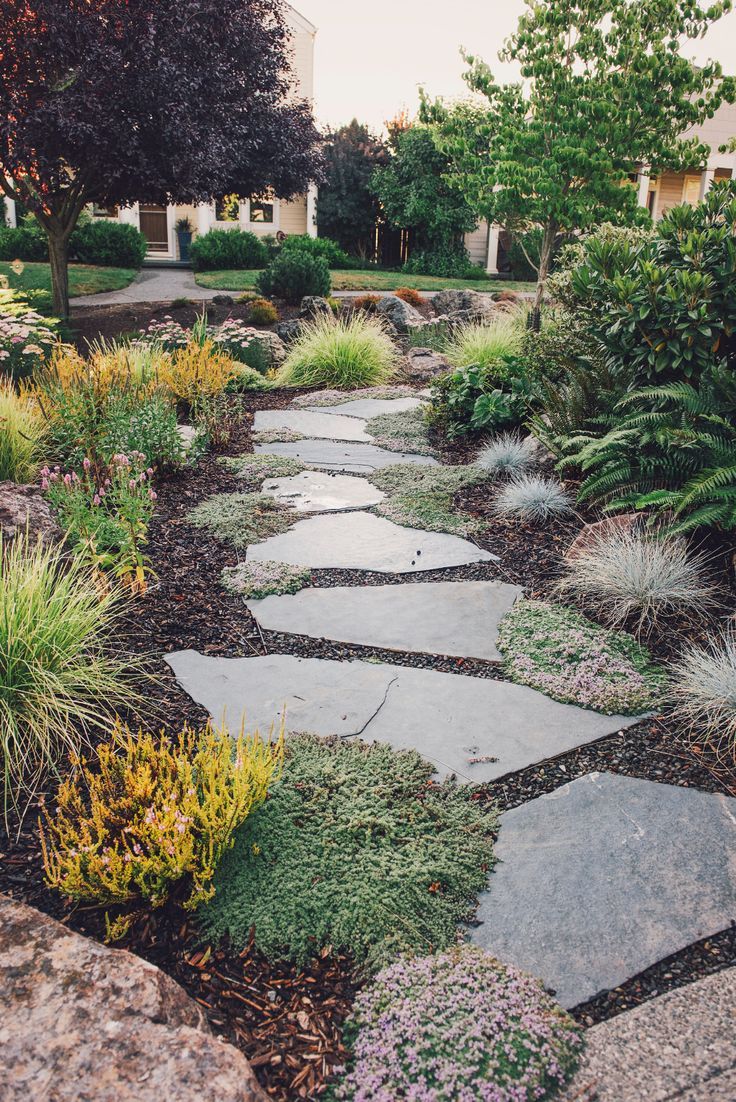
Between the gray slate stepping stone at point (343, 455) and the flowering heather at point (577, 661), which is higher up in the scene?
the gray slate stepping stone at point (343, 455)

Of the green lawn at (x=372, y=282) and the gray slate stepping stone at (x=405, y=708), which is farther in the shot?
the green lawn at (x=372, y=282)

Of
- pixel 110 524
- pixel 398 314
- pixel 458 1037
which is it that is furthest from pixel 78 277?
pixel 458 1037

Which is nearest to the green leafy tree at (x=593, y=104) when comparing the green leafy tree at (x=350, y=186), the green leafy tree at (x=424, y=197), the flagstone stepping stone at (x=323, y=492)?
the flagstone stepping stone at (x=323, y=492)

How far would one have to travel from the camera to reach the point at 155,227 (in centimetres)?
2541

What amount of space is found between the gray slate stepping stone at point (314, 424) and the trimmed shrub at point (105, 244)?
14747 mm

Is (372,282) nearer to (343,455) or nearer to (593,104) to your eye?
(593,104)

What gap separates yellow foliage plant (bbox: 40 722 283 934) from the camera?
1.81 meters

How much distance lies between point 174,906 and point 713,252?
399cm

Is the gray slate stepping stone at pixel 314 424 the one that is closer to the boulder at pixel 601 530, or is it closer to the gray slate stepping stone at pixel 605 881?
the boulder at pixel 601 530

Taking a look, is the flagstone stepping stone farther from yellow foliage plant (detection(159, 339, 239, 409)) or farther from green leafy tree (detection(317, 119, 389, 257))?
green leafy tree (detection(317, 119, 389, 257))

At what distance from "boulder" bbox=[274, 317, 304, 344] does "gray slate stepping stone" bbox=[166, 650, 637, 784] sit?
872cm

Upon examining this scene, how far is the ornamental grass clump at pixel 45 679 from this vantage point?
2320mm

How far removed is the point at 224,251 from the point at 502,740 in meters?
21.5

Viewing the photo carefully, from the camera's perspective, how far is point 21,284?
1525cm
